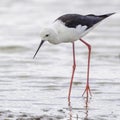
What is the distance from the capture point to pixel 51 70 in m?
12.6

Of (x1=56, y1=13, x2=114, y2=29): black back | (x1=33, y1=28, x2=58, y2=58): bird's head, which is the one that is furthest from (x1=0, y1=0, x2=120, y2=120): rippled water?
(x1=56, y1=13, x2=114, y2=29): black back

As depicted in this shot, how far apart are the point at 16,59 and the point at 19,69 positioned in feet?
3.72

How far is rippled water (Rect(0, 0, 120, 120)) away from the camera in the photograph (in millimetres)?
9445

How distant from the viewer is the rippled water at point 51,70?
9445mm

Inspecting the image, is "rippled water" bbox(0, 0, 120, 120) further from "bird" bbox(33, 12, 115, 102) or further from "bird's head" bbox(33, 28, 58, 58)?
"bird's head" bbox(33, 28, 58, 58)

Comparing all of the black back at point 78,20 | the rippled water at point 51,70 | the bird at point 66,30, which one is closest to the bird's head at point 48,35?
the bird at point 66,30

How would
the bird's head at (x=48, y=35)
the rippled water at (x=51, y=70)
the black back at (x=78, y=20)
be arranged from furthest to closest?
the black back at (x=78, y=20)
the bird's head at (x=48, y=35)
the rippled water at (x=51, y=70)

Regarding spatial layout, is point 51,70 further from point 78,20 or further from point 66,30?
point 66,30

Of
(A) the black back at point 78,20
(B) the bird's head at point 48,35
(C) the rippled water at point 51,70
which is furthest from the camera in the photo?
(A) the black back at point 78,20

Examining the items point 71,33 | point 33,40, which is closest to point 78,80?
point 71,33

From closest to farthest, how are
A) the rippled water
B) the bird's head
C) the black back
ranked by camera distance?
the rippled water → the bird's head → the black back

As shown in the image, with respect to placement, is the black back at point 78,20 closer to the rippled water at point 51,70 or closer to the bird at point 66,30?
the bird at point 66,30

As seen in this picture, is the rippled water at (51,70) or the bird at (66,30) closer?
the rippled water at (51,70)

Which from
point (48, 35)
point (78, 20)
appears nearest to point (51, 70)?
point (78, 20)
